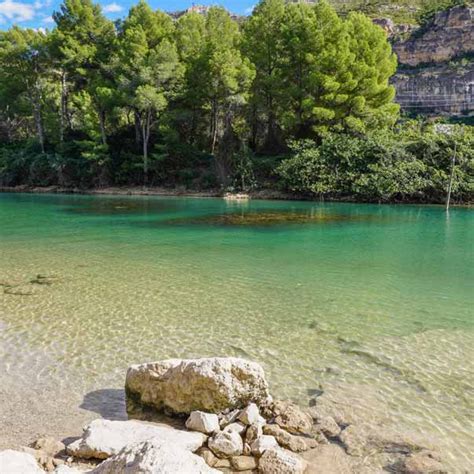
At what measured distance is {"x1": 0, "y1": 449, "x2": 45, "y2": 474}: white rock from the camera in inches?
118

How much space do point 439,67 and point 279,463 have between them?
89.7 m

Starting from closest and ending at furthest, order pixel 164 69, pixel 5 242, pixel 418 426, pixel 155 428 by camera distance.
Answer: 1. pixel 155 428
2. pixel 418 426
3. pixel 5 242
4. pixel 164 69

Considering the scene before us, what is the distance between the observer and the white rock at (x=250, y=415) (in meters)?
4.07

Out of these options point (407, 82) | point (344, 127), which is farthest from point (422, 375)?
point (407, 82)

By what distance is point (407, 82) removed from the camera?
3046 inches

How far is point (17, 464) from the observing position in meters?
3.07

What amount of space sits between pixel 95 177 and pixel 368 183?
21215 millimetres

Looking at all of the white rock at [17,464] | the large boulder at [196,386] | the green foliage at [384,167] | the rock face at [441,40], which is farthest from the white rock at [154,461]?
the rock face at [441,40]

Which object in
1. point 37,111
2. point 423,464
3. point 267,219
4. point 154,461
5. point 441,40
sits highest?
point 441,40

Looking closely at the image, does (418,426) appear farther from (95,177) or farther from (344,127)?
(95,177)

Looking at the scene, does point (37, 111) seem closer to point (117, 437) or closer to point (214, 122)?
point (214, 122)

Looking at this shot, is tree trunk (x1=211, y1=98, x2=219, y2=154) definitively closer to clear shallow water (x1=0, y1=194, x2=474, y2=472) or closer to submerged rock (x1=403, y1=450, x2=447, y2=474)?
clear shallow water (x1=0, y1=194, x2=474, y2=472)

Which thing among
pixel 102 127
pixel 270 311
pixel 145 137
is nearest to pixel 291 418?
pixel 270 311

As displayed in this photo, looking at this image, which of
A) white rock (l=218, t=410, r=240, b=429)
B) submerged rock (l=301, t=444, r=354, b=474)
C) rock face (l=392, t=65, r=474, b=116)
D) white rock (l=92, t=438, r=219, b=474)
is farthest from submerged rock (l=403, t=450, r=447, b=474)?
rock face (l=392, t=65, r=474, b=116)
